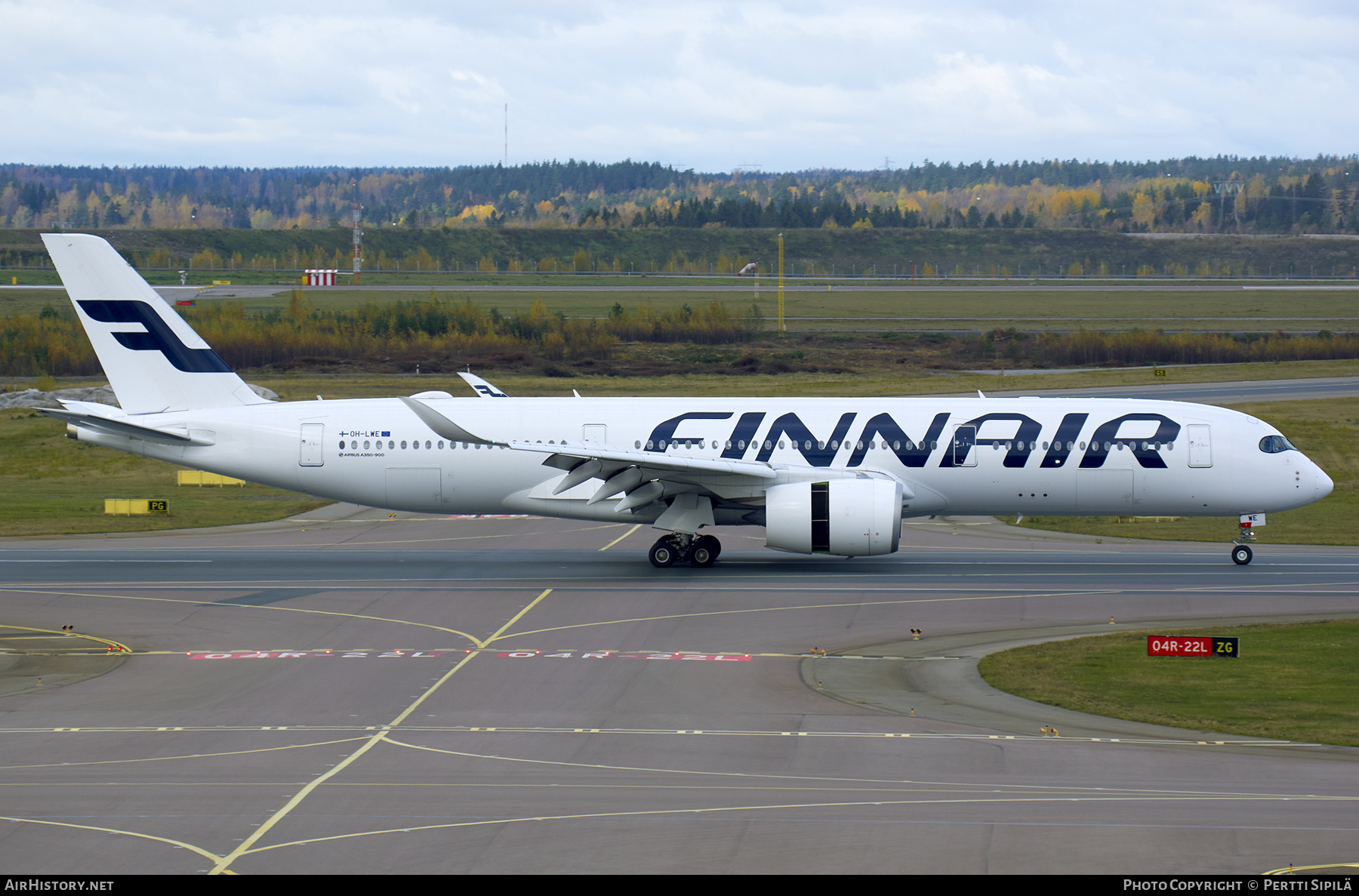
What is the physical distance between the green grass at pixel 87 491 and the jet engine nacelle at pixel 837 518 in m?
19.9

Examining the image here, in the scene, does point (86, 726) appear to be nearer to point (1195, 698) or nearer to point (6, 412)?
point (1195, 698)

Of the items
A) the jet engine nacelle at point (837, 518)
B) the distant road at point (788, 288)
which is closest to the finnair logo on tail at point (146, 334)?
the jet engine nacelle at point (837, 518)

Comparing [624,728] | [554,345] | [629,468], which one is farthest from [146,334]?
[554,345]

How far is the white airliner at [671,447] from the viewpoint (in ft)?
118

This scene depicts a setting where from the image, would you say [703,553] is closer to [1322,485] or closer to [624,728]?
[624,728]

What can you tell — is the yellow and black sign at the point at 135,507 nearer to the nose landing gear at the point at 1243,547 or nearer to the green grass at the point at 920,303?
the nose landing gear at the point at 1243,547

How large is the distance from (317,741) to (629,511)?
16.5 m

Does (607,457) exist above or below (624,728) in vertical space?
above

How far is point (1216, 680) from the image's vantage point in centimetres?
2395

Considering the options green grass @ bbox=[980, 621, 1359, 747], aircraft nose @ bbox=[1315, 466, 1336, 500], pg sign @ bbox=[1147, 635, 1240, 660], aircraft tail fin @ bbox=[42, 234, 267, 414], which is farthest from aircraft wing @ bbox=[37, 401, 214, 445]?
aircraft nose @ bbox=[1315, 466, 1336, 500]

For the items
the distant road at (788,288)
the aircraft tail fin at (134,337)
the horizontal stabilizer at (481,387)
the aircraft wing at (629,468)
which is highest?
the distant road at (788,288)

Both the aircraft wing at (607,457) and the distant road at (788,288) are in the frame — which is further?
the distant road at (788,288)

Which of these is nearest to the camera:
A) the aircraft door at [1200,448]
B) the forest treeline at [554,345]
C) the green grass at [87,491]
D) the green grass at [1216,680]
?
the green grass at [1216,680]

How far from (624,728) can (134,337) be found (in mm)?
23746
